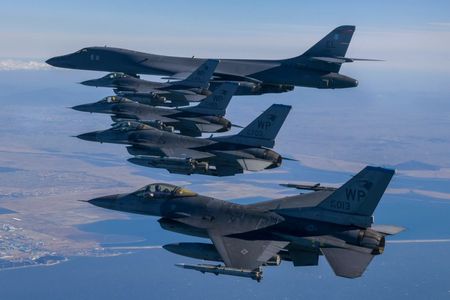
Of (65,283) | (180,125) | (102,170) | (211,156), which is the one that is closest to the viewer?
(211,156)

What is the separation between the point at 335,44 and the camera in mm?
58438

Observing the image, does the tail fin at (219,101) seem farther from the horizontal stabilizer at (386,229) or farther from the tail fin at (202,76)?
the horizontal stabilizer at (386,229)

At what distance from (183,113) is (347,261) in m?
21.1

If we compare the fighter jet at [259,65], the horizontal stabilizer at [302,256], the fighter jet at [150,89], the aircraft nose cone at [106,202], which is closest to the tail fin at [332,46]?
the fighter jet at [259,65]

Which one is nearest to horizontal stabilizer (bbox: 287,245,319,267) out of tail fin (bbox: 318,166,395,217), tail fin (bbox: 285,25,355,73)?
tail fin (bbox: 318,166,395,217)

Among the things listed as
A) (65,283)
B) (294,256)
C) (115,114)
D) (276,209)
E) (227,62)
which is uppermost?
(227,62)

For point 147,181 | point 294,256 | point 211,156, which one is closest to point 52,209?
point 147,181

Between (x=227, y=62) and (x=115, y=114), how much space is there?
14930 mm

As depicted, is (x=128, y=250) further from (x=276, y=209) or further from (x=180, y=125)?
(x=276, y=209)

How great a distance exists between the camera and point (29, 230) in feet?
426

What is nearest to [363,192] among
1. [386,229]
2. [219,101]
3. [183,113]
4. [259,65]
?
[386,229]

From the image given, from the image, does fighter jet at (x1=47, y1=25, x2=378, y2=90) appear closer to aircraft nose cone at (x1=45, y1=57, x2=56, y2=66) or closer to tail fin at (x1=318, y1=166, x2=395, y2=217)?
aircraft nose cone at (x1=45, y1=57, x2=56, y2=66)

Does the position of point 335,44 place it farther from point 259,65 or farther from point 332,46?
point 259,65

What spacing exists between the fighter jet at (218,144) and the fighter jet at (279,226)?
6.41 meters
